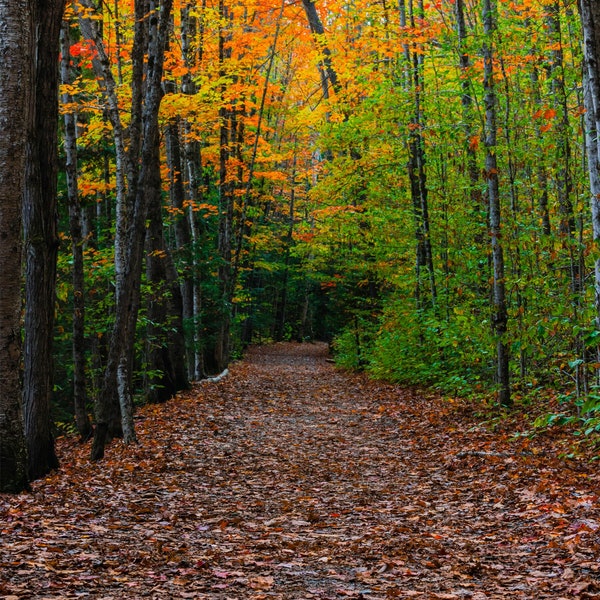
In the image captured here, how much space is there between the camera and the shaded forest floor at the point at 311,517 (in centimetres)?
471

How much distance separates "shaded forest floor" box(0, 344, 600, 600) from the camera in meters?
4.71

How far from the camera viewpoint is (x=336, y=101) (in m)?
21.2

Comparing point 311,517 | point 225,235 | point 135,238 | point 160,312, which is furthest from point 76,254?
point 225,235

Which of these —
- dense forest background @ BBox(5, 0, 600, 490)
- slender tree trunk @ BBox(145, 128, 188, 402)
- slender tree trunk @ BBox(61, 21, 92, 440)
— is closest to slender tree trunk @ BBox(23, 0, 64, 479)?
dense forest background @ BBox(5, 0, 600, 490)

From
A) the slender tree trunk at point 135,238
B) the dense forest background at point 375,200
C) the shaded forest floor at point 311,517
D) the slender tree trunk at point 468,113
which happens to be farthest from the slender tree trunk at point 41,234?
the slender tree trunk at point 468,113

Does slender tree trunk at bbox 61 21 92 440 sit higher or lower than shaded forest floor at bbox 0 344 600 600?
higher

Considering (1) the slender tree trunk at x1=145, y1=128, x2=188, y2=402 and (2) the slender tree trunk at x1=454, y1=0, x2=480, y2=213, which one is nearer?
(2) the slender tree trunk at x1=454, y1=0, x2=480, y2=213

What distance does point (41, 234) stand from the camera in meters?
8.65

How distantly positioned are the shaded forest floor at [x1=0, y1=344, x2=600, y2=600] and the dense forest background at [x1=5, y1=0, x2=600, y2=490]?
3.88 ft

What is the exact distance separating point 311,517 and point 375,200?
1438 centimetres

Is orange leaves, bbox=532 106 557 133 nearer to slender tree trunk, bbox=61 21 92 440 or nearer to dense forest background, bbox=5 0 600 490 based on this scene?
dense forest background, bbox=5 0 600 490

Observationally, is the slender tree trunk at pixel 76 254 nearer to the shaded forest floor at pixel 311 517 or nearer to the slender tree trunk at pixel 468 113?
the shaded forest floor at pixel 311 517

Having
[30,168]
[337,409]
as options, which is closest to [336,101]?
[337,409]

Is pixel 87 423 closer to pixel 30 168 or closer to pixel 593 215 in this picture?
pixel 30 168
